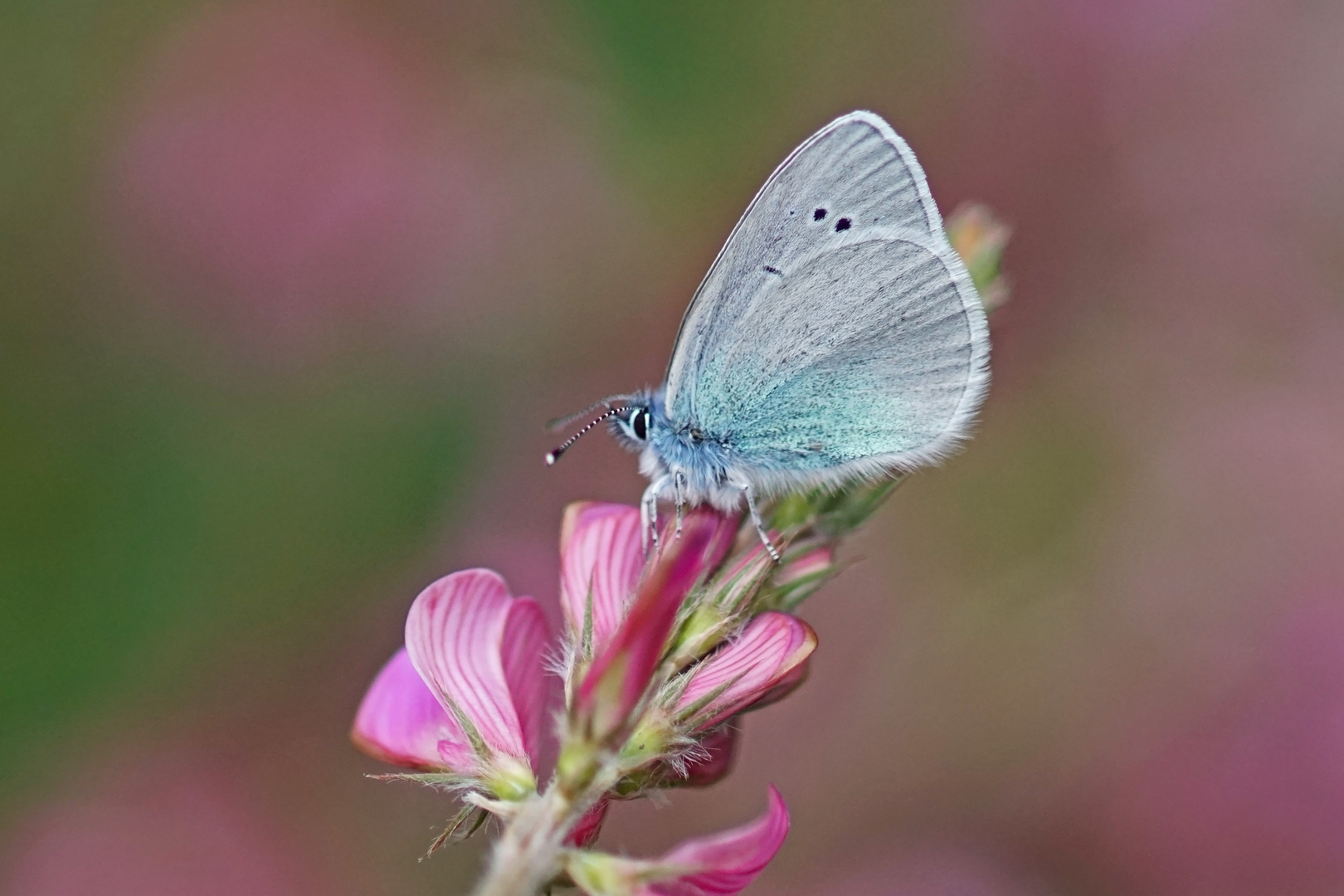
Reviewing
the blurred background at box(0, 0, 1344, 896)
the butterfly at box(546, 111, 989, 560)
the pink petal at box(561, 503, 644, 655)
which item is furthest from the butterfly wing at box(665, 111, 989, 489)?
the blurred background at box(0, 0, 1344, 896)

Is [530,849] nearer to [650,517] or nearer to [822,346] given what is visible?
[650,517]

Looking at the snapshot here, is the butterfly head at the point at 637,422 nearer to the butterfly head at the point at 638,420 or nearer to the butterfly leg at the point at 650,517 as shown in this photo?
the butterfly head at the point at 638,420

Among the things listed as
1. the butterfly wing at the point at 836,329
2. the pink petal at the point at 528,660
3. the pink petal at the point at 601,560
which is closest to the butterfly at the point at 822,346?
the butterfly wing at the point at 836,329

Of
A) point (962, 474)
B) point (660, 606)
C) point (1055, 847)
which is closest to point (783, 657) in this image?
point (660, 606)

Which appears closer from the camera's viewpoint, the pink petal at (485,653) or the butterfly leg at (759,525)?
the pink petal at (485,653)

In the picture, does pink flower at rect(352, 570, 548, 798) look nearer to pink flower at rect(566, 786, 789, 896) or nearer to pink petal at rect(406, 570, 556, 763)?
pink petal at rect(406, 570, 556, 763)

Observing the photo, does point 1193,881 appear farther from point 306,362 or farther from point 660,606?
point 306,362
